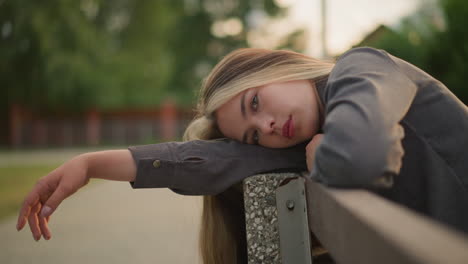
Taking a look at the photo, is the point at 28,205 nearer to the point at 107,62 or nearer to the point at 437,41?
the point at 437,41

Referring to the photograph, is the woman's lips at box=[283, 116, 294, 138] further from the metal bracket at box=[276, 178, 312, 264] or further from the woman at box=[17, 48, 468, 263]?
the metal bracket at box=[276, 178, 312, 264]

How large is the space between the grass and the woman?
3623 mm

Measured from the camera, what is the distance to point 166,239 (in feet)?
12.6

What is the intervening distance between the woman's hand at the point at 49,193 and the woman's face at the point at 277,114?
64 centimetres

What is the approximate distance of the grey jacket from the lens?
4.14 feet

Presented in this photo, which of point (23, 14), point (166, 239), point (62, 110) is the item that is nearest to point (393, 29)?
point (166, 239)

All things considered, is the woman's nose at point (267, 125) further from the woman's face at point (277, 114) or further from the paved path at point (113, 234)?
the paved path at point (113, 234)

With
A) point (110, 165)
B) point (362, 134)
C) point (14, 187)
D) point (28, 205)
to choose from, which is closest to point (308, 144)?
point (362, 134)

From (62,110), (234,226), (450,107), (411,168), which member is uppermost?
(450,107)

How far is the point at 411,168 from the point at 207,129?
91cm

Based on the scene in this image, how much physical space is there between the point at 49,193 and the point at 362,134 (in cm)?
112

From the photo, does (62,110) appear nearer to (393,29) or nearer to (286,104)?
(393,29)

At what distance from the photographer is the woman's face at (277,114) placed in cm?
188

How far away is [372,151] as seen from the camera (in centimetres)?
123
